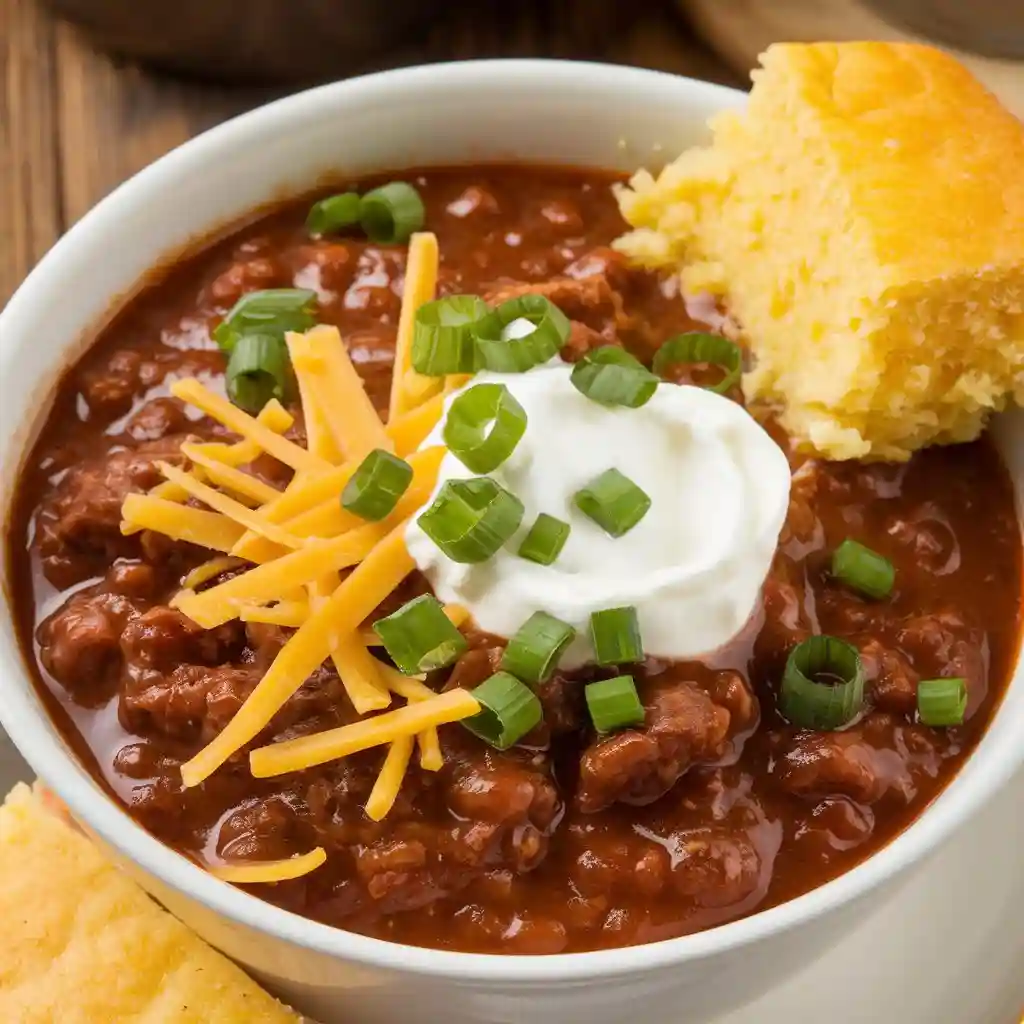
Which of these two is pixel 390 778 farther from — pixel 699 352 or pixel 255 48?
pixel 255 48

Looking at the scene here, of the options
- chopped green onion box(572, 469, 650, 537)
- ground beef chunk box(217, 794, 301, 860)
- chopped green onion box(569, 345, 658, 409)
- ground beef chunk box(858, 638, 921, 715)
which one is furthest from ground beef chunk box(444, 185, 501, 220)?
ground beef chunk box(217, 794, 301, 860)

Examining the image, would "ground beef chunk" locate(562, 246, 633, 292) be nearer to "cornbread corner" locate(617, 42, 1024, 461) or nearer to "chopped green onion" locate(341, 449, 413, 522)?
"cornbread corner" locate(617, 42, 1024, 461)

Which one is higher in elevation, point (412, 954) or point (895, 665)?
point (895, 665)

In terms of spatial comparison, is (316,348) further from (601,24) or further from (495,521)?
(601,24)

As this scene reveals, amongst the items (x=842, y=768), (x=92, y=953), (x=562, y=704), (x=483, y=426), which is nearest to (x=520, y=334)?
(x=483, y=426)

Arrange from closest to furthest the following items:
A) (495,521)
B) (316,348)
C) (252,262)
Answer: (495,521), (316,348), (252,262)

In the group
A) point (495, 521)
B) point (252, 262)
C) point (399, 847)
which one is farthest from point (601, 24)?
point (399, 847)

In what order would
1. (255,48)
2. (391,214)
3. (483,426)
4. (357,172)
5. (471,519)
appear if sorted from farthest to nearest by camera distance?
(255,48), (357,172), (391,214), (483,426), (471,519)
